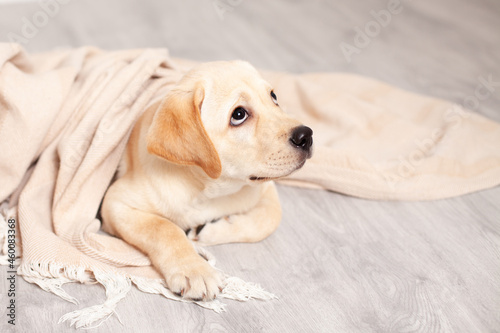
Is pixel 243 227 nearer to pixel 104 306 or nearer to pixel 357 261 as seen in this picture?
pixel 357 261

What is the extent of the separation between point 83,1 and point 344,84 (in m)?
3.17

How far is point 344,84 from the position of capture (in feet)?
12.1

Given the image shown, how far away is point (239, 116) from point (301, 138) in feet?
0.82

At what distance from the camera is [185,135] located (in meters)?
1.89

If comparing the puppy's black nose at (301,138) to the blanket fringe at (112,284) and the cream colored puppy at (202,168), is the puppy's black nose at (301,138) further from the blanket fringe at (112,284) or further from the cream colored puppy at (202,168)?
the blanket fringe at (112,284)

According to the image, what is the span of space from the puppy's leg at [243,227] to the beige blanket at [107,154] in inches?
A: 3.3

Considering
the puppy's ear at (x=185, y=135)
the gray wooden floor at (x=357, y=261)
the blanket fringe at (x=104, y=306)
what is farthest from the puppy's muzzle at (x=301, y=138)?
the blanket fringe at (x=104, y=306)

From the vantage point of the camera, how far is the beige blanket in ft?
6.78

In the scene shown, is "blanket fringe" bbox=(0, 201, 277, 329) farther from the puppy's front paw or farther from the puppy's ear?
the puppy's ear

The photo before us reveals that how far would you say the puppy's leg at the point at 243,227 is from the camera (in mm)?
2246

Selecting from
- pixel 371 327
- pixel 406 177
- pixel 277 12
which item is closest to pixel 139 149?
pixel 371 327

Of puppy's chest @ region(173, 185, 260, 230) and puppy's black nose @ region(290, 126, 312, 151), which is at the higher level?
puppy's black nose @ region(290, 126, 312, 151)

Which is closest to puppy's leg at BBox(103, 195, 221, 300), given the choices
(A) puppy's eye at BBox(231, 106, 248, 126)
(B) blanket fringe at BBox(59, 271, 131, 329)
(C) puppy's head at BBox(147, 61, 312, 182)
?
(B) blanket fringe at BBox(59, 271, 131, 329)

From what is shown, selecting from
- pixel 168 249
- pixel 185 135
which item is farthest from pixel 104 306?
pixel 185 135
